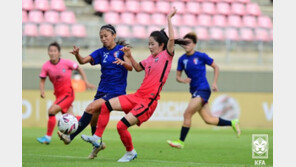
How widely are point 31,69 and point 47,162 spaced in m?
9.80

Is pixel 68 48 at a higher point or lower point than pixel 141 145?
higher

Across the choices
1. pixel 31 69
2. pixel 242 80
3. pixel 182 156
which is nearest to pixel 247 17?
pixel 242 80

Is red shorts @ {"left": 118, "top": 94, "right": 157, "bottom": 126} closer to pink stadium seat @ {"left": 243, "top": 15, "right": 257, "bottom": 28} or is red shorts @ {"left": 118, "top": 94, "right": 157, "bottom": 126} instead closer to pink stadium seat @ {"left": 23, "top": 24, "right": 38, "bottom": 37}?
pink stadium seat @ {"left": 23, "top": 24, "right": 38, "bottom": 37}

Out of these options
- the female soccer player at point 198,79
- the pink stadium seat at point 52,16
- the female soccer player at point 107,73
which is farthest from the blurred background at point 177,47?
the female soccer player at point 107,73

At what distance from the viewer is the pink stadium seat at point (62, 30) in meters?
20.2

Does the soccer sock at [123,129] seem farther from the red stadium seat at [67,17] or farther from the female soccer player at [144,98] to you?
the red stadium seat at [67,17]

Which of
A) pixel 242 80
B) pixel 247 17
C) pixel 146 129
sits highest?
pixel 247 17

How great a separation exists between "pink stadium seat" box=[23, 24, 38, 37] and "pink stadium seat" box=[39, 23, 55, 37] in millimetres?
165

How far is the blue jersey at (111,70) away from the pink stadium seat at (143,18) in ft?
42.0

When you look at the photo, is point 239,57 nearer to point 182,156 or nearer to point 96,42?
point 96,42

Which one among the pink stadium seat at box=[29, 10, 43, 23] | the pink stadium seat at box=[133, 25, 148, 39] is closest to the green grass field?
the pink stadium seat at box=[133, 25, 148, 39]

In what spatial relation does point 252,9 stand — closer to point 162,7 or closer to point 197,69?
point 162,7

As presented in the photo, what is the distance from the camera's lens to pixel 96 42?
1998 centimetres

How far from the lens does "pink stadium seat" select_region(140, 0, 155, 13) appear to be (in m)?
23.2
